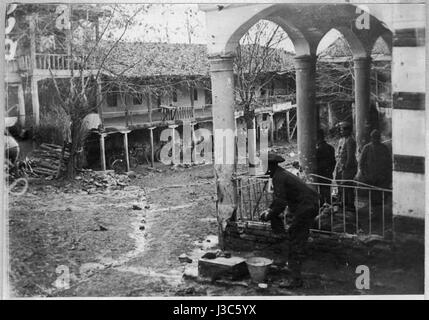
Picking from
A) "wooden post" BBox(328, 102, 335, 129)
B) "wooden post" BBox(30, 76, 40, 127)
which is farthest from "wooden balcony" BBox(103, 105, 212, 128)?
"wooden post" BBox(328, 102, 335, 129)

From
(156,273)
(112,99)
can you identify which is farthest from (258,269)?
(112,99)

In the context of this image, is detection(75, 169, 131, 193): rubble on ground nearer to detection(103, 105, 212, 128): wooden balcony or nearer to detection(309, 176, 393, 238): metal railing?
detection(103, 105, 212, 128): wooden balcony

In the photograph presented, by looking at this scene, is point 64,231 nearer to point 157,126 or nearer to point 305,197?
point 157,126

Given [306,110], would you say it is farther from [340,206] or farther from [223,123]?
[340,206]

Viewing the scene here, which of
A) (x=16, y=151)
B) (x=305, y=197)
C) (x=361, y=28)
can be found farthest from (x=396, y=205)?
(x=16, y=151)

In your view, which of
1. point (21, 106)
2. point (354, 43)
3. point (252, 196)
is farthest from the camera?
point (354, 43)

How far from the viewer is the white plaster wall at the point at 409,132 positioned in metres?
5.84

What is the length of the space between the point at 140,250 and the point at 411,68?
402cm

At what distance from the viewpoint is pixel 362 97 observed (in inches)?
291

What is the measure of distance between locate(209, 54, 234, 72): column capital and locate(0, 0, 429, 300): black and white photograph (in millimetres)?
18

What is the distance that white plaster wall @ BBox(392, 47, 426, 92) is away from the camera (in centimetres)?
581

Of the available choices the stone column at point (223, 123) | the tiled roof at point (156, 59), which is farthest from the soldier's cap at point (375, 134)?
the tiled roof at point (156, 59)

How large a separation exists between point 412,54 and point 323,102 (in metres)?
1.59

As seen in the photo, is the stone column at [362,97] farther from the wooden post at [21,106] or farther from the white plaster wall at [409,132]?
the wooden post at [21,106]
